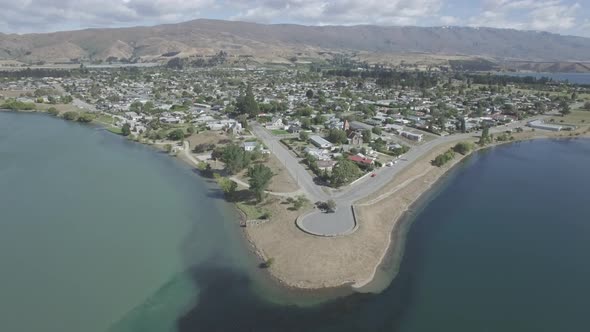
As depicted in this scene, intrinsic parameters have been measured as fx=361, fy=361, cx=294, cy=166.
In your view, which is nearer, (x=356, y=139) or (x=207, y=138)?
(x=356, y=139)

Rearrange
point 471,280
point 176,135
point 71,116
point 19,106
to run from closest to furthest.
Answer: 1. point 471,280
2. point 176,135
3. point 71,116
4. point 19,106

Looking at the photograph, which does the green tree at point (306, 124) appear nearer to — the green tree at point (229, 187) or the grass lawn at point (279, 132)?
the grass lawn at point (279, 132)

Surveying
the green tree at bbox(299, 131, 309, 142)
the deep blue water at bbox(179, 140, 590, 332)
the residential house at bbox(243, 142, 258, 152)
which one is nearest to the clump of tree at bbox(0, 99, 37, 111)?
the residential house at bbox(243, 142, 258, 152)

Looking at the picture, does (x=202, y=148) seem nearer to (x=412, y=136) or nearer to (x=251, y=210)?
(x=251, y=210)

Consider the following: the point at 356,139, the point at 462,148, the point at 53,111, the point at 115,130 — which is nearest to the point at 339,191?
the point at 356,139

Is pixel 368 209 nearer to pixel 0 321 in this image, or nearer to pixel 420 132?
pixel 0 321
